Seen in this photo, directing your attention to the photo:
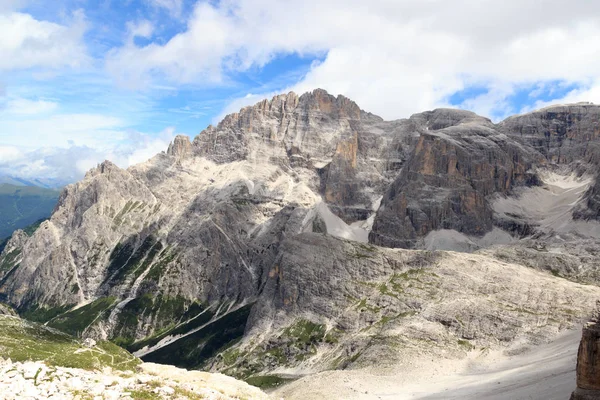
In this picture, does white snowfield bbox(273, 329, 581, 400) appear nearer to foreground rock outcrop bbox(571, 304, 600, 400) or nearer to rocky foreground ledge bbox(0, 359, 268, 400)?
foreground rock outcrop bbox(571, 304, 600, 400)

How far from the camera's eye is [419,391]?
464 feet

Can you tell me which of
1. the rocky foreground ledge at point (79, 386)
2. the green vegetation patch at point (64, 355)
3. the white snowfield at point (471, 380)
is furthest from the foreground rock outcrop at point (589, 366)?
the green vegetation patch at point (64, 355)

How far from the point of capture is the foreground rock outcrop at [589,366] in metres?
67.6

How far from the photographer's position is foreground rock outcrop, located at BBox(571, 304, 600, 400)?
67625mm

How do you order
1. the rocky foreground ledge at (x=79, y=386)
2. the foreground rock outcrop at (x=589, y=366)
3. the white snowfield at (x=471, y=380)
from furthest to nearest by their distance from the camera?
1. the white snowfield at (x=471, y=380)
2. the foreground rock outcrop at (x=589, y=366)
3. the rocky foreground ledge at (x=79, y=386)

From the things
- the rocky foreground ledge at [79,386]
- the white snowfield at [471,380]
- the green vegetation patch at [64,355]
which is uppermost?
the rocky foreground ledge at [79,386]

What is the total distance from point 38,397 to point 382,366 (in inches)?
5369

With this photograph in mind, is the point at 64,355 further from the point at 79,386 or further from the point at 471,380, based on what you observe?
the point at 471,380

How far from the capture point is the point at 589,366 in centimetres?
6850

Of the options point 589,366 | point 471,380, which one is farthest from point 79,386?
point 471,380

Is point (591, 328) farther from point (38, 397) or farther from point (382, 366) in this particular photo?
point (382, 366)

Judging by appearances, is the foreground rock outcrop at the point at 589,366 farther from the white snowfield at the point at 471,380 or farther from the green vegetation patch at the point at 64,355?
the green vegetation patch at the point at 64,355

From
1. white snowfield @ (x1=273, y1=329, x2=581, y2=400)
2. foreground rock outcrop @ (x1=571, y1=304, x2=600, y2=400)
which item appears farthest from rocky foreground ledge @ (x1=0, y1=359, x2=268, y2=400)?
white snowfield @ (x1=273, y1=329, x2=581, y2=400)

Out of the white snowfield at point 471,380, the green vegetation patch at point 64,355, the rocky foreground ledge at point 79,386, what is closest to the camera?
the rocky foreground ledge at point 79,386
